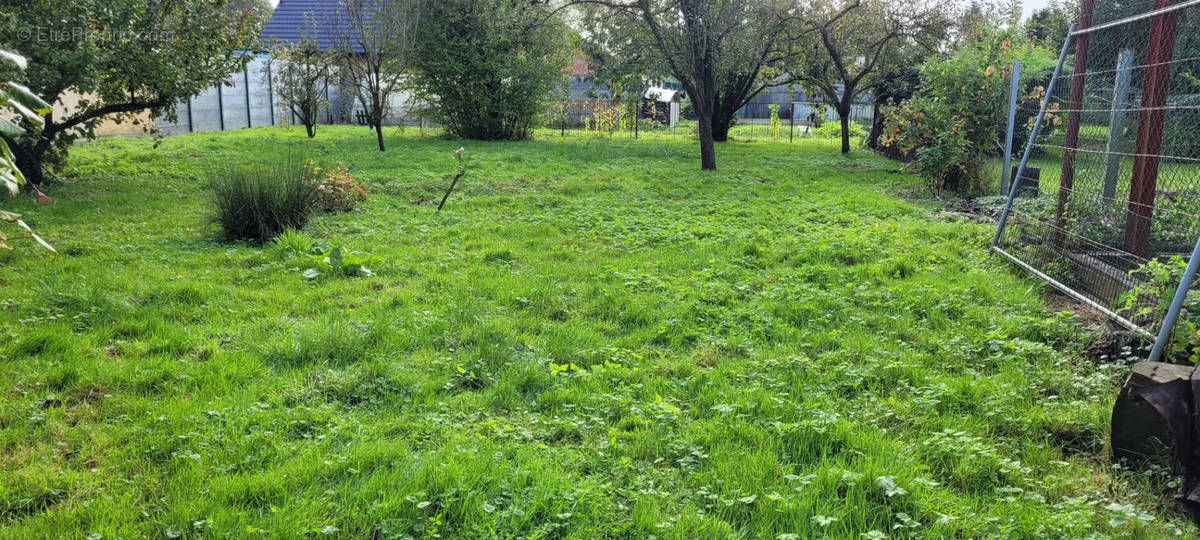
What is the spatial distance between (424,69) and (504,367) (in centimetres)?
1646

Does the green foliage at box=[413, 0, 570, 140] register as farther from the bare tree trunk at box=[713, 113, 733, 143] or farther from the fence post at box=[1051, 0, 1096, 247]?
the fence post at box=[1051, 0, 1096, 247]

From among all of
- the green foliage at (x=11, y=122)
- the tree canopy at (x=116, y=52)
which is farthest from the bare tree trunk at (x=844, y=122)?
the green foliage at (x=11, y=122)

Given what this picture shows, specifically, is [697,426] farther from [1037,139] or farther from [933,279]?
[1037,139]

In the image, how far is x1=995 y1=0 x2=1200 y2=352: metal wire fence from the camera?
4340 mm

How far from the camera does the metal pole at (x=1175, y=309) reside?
10.9 ft

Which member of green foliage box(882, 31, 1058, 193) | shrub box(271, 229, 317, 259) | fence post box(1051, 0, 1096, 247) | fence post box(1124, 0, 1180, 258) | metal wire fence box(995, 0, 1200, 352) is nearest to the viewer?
metal wire fence box(995, 0, 1200, 352)

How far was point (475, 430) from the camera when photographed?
10.4 ft

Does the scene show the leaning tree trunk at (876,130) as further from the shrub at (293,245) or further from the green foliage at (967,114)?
the shrub at (293,245)

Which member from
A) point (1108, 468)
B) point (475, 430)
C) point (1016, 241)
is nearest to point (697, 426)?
point (475, 430)

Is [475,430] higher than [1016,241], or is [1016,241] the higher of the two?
[1016,241]

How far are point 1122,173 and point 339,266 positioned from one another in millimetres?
5768

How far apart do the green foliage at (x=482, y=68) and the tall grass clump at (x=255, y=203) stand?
37.8 feet

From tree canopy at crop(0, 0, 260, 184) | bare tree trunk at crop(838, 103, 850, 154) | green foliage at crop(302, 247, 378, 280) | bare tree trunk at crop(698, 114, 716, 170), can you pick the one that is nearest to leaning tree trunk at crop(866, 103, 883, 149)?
bare tree trunk at crop(838, 103, 850, 154)

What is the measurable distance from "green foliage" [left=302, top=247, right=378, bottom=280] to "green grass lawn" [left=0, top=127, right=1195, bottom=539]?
0.12 m
